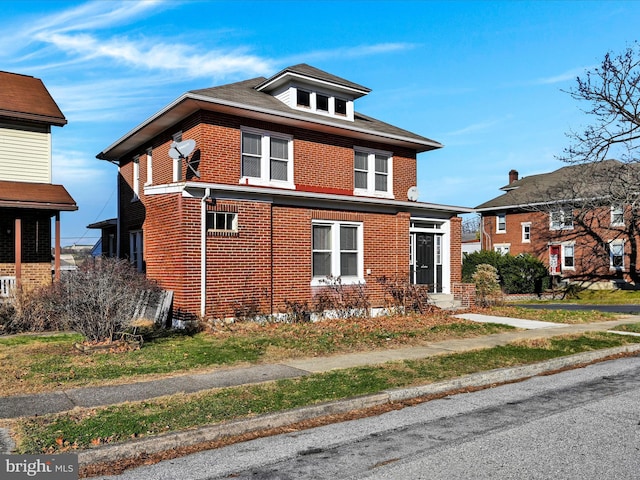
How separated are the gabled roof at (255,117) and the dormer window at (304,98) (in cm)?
58

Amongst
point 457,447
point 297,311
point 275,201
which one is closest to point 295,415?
point 457,447

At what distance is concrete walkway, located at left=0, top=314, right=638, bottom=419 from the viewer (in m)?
6.79

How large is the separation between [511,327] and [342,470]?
35.2 feet

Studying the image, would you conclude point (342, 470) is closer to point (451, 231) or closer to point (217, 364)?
point (217, 364)

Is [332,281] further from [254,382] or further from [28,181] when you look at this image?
[28,181]

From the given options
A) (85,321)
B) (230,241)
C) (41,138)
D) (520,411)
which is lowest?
(520,411)

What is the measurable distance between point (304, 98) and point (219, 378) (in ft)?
41.4

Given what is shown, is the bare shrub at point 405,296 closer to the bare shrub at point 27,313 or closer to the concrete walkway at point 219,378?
the concrete walkway at point 219,378

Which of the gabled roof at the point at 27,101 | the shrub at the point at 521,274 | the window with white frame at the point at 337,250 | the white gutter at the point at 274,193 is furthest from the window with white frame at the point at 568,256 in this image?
the gabled roof at the point at 27,101

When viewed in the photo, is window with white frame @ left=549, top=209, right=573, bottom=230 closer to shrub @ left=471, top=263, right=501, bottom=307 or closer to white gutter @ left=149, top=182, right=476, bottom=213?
shrub @ left=471, top=263, right=501, bottom=307

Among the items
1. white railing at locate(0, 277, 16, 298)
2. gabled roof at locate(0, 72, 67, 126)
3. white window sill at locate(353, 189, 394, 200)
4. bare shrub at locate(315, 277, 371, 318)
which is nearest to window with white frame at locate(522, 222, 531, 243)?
white window sill at locate(353, 189, 394, 200)

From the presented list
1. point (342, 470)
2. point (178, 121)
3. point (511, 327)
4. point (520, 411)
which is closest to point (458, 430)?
point (520, 411)

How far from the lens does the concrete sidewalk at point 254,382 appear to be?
18.5 feet

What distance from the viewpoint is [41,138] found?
17.2 m
